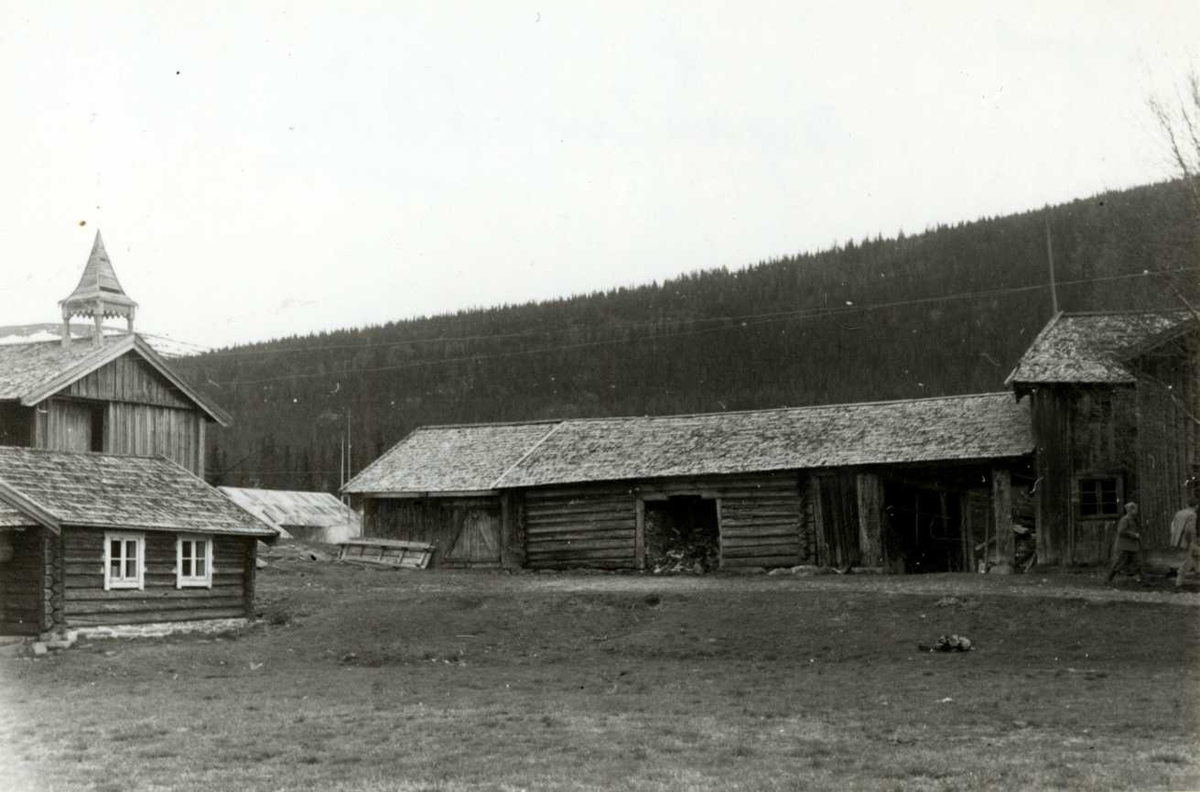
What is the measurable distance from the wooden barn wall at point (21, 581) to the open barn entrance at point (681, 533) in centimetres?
1987

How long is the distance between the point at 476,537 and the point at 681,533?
7.27 m

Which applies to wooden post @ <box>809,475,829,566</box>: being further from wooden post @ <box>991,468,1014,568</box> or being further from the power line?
the power line

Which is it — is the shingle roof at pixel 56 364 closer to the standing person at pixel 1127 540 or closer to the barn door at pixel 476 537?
the barn door at pixel 476 537

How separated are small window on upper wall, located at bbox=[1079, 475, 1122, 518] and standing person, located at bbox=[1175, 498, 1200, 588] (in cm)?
500

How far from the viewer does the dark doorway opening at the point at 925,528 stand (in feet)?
137

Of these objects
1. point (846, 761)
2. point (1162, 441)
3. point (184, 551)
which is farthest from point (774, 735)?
point (1162, 441)

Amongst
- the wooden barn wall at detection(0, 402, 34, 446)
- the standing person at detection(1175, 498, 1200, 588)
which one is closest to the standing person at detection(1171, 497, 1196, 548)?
the standing person at detection(1175, 498, 1200, 588)

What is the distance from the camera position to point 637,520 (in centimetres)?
4350

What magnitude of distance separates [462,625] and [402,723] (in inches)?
504

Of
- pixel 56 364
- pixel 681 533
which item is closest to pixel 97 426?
pixel 56 364

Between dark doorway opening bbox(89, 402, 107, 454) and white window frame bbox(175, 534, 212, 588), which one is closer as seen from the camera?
white window frame bbox(175, 534, 212, 588)

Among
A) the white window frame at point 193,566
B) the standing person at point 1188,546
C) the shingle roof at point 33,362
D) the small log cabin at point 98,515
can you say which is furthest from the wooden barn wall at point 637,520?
the white window frame at point 193,566

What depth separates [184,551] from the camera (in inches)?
1243

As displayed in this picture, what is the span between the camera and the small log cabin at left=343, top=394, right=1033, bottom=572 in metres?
40.3
